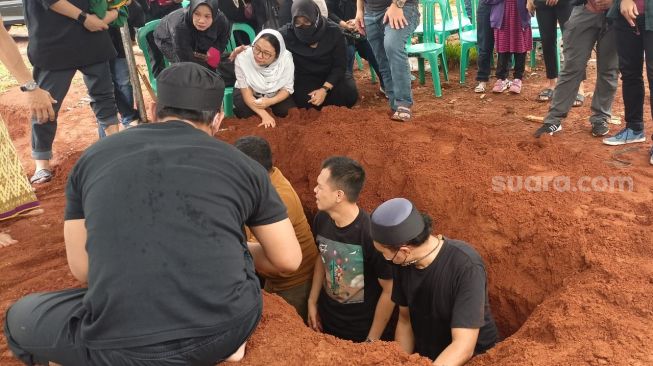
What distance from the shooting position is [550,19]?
4855 millimetres

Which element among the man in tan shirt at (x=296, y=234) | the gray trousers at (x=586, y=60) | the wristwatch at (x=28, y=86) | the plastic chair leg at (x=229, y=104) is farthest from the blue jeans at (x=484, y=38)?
the wristwatch at (x=28, y=86)

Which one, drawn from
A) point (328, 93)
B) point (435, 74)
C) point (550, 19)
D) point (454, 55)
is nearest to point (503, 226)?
point (550, 19)

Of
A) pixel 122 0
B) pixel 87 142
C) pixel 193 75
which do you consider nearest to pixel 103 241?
pixel 193 75

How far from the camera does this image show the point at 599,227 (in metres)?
2.91

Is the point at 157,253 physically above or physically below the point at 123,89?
above

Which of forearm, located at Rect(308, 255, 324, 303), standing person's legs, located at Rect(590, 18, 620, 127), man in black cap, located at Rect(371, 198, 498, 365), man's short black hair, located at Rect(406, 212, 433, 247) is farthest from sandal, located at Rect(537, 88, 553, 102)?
man's short black hair, located at Rect(406, 212, 433, 247)

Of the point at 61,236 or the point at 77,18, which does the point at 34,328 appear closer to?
the point at 61,236

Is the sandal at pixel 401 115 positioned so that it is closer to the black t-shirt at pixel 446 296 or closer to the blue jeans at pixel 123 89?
the black t-shirt at pixel 446 296

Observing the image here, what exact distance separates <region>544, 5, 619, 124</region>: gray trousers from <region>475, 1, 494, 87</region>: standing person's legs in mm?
1497

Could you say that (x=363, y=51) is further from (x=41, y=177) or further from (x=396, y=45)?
(x=41, y=177)

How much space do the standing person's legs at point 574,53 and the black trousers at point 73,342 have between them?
342 cm

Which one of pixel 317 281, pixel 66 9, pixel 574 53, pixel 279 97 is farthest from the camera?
pixel 279 97

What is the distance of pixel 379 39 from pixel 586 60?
5.61 ft

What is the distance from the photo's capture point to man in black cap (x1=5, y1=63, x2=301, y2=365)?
165cm
